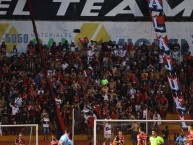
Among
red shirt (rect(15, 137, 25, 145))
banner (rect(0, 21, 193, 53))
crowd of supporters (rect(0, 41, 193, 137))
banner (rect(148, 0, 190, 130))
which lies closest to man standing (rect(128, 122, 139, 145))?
crowd of supporters (rect(0, 41, 193, 137))

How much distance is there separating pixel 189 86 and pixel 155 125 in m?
9.83

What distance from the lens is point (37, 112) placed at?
117 ft

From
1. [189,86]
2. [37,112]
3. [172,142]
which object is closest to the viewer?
[172,142]

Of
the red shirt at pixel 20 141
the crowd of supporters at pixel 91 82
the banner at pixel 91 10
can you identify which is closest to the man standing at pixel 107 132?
the crowd of supporters at pixel 91 82

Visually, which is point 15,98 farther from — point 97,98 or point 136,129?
point 136,129

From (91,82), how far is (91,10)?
5587mm

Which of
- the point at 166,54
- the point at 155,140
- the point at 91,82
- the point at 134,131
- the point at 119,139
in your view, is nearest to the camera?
the point at 155,140

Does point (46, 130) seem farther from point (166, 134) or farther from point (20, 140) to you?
point (166, 134)

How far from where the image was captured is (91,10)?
4309cm

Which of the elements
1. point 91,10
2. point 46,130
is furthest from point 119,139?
point 91,10

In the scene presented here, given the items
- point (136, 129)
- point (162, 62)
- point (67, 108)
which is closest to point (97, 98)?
point (67, 108)

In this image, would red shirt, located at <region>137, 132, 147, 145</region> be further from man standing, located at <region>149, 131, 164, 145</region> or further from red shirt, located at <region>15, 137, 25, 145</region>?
red shirt, located at <region>15, 137, 25, 145</region>

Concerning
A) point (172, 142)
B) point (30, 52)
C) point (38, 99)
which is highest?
point (30, 52)

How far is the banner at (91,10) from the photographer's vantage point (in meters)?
42.5
